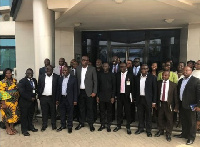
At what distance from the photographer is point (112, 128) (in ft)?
18.2

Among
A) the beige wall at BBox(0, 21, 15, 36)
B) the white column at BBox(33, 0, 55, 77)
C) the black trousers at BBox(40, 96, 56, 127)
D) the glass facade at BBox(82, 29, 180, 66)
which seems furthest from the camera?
the beige wall at BBox(0, 21, 15, 36)

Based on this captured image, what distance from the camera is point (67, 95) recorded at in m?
5.22

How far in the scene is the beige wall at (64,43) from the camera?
10.4 metres

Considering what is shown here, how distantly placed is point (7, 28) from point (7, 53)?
94.7 inches

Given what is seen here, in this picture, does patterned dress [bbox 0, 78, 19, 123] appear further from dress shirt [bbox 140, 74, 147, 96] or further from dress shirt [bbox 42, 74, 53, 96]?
dress shirt [bbox 140, 74, 147, 96]

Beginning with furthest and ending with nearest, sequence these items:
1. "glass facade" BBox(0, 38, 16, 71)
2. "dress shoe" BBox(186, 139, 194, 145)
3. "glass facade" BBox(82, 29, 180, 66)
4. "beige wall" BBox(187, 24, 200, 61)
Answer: "glass facade" BBox(0, 38, 16, 71)
"glass facade" BBox(82, 29, 180, 66)
"beige wall" BBox(187, 24, 200, 61)
"dress shoe" BBox(186, 139, 194, 145)

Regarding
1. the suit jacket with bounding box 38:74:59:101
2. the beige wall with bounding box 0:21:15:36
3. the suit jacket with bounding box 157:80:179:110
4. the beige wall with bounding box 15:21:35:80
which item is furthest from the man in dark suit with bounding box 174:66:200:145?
the beige wall with bounding box 0:21:15:36

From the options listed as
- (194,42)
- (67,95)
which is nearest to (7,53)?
(67,95)

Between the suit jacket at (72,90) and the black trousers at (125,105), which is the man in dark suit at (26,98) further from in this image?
the black trousers at (125,105)

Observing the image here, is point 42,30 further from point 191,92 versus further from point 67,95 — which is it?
point 191,92

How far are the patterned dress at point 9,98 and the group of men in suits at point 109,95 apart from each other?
0.20 m

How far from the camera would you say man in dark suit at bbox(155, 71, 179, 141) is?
475 cm

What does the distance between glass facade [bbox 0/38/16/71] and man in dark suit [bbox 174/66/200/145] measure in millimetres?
Result: 12184

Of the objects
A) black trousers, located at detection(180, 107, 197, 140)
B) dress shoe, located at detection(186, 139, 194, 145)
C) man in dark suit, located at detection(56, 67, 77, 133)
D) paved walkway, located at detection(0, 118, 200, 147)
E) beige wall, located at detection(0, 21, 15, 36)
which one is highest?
beige wall, located at detection(0, 21, 15, 36)
